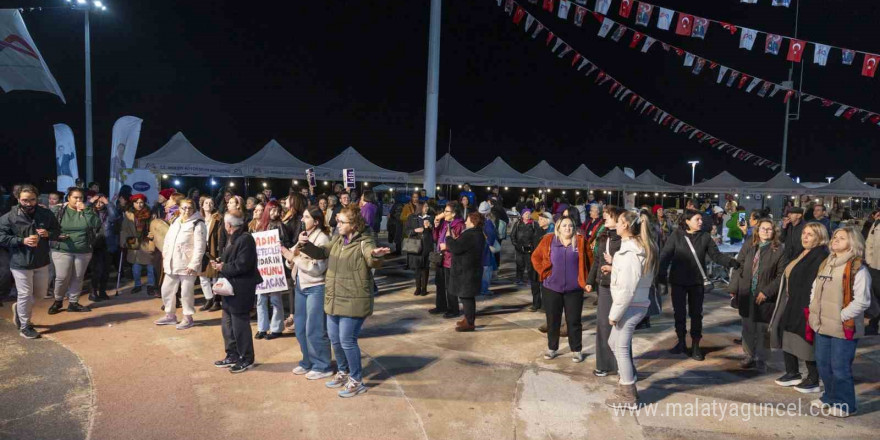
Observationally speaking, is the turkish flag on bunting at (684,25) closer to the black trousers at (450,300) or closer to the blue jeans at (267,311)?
the black trousers at (450,300)

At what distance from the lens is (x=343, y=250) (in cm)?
440

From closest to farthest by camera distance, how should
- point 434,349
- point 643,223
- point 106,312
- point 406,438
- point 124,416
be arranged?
point 406,438 < point 124,416 < point 643,223 < point 434,349 < point 106,312

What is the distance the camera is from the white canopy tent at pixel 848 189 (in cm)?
2173

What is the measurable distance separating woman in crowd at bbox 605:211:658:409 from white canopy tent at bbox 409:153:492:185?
15541 millimetres

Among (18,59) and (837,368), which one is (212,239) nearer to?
(837,368)

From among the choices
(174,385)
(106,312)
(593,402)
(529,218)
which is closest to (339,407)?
(174,385)

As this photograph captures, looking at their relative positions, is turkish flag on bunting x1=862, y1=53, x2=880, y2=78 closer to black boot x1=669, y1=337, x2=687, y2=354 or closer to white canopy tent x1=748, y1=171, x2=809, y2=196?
black boot x1=669, y1=337, x2=687, y2=354

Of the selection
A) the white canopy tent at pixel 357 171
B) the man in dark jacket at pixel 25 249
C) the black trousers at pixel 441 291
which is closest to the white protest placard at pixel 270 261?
the black trousers at pixel 441 291

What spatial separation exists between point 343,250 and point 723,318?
251 inches

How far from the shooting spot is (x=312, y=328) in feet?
15.6

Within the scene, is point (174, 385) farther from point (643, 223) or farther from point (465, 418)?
point (643, 223)

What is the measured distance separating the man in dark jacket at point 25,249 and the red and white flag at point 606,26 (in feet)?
40.0

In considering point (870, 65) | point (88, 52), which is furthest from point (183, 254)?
point (88, 52)

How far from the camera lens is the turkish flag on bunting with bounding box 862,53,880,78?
1067 cm
